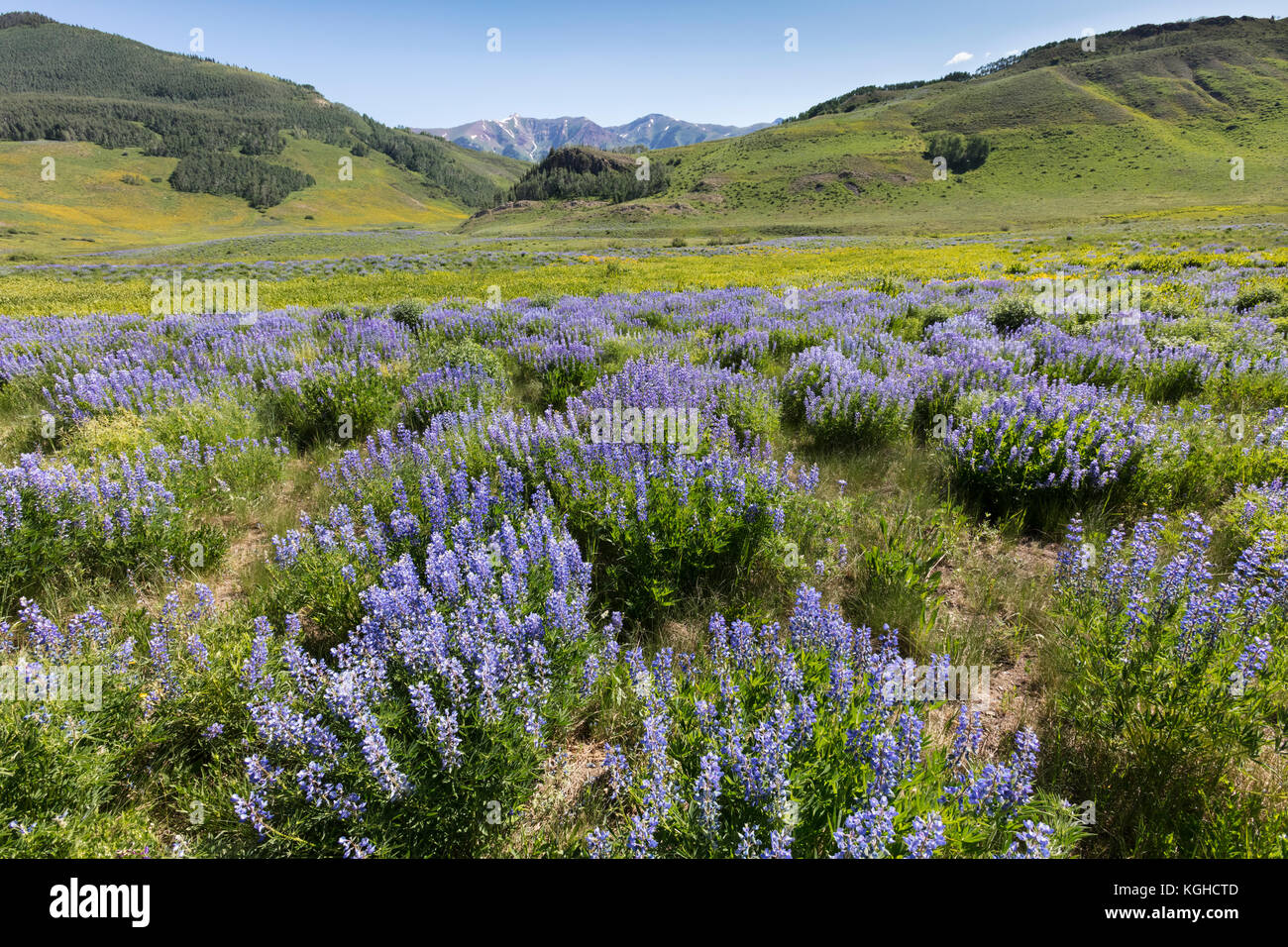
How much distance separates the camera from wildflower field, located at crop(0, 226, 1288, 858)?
2125 millimetres

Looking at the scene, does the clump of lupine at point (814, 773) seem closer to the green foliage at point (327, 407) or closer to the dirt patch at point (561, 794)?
the dirt patch at point (561, 794)

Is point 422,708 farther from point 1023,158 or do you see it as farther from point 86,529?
point 1023,158

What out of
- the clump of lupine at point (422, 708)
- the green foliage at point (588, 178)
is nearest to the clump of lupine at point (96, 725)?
the clump of lupine at point (422, 708)

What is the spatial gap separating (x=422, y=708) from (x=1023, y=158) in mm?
161465

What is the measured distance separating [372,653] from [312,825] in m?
0.68

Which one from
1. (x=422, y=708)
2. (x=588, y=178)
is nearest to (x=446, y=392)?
(x=422, y=708)

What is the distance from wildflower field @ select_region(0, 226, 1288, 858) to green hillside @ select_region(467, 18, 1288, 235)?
80875 millimetres

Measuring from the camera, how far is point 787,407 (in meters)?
6.98

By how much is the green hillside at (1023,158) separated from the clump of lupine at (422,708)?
84259 millimetres

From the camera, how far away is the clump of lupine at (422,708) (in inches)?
83.0

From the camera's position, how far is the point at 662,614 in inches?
139

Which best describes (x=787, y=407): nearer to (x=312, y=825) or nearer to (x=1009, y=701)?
(x=1009, y=701)
